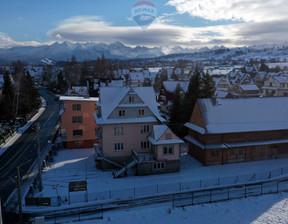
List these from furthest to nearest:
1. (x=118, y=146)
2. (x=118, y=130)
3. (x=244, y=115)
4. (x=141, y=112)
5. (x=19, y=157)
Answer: (x=19, y=157) < (x=244, y=115) < (x=141, y=112) < (x=118, y=146) < (x=118, y=130)

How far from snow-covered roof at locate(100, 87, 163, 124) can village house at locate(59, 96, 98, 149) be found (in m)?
7.37

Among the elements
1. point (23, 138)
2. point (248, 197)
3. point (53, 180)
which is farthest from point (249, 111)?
point (23, 138)

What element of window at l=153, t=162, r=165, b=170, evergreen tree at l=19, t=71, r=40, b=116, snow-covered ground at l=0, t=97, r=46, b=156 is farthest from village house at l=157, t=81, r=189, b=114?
window at l=153, t=162, r=165, b=170

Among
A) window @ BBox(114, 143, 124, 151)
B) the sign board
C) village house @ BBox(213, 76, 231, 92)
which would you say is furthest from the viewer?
village house @ BBox(213, 76, 231, 92)

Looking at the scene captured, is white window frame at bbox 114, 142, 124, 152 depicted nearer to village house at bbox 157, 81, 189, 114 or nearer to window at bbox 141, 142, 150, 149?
window at bbox 141, 142, 150, 149

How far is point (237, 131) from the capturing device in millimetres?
35938

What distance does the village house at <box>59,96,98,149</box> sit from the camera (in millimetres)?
44281

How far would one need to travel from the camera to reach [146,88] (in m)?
38.8

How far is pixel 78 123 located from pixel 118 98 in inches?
459

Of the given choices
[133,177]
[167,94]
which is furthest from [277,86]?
[133,177]

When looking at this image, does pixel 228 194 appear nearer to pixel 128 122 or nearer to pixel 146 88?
pixel 128 122

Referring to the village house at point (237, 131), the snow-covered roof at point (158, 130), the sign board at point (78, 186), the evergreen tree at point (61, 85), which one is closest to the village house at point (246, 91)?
the village house at point (237, 131)

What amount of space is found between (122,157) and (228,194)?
1524 cm

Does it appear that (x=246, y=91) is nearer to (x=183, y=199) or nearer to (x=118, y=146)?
(x=118, y=146)
